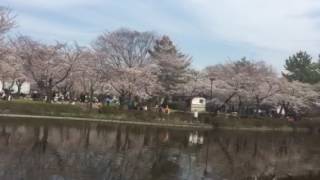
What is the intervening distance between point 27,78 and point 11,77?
5284 millimetres

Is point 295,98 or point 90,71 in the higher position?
point 90,71

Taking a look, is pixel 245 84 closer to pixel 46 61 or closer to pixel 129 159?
pixel 46 61

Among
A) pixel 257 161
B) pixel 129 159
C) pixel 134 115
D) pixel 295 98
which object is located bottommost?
pixel 257 161

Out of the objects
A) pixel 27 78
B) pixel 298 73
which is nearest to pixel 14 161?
pixel 27 78

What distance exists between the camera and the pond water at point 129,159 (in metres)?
18.5

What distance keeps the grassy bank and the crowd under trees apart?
712 centimetres

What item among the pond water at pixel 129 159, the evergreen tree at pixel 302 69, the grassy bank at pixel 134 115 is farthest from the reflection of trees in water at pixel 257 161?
the evergreen tree at pixel 302 69

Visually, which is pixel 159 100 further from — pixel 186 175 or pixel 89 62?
pixel 186 175

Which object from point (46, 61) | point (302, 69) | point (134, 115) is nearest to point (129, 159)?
point (134, 115)

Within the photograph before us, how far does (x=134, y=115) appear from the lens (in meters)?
55.7

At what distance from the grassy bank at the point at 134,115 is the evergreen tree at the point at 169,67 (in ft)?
46.0

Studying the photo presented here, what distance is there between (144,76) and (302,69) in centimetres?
4088

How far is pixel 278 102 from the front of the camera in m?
79.6

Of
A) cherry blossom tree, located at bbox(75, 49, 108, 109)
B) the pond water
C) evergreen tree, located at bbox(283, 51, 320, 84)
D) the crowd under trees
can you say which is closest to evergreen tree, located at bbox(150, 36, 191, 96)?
the crowd under trees
